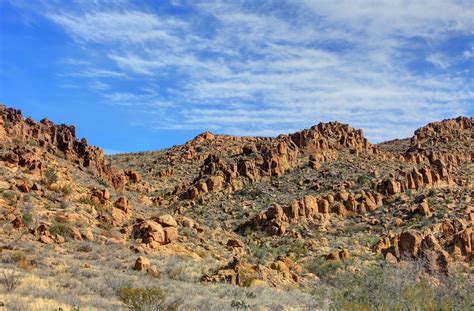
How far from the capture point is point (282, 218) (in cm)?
3866

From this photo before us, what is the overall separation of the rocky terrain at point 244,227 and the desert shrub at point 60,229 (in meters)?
0.05

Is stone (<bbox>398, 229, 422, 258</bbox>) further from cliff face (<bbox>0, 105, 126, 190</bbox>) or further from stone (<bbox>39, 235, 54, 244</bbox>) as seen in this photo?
cliff face (<bbox>0, 105, 126, 190</bbox>)

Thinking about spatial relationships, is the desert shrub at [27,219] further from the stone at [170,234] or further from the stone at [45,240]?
the stone at [170,234]

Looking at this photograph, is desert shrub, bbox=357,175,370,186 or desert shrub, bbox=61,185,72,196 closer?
desert shrub, bbox=61,185,72,196

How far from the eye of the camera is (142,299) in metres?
12.2

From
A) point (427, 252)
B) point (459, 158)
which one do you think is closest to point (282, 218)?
point (427, 252)

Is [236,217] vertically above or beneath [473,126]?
beneath

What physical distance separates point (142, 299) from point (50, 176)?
19.6 meters

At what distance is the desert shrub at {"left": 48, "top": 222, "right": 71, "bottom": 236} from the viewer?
2210cm

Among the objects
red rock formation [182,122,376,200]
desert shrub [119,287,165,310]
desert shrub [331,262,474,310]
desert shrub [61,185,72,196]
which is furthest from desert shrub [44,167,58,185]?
desert shrub [331,262,474,310]

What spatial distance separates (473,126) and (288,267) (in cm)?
6339

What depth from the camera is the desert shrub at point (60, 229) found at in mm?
22100

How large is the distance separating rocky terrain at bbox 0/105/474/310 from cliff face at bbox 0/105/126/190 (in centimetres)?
16

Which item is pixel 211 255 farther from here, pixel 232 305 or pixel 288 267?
pixel 232 305
